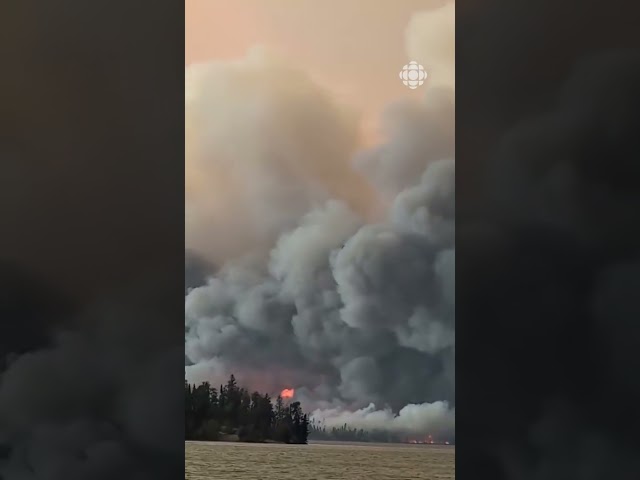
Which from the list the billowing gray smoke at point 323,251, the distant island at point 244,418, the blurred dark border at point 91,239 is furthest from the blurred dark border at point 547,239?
the distant island at point 244,418

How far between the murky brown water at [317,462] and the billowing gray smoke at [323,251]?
0.12 m

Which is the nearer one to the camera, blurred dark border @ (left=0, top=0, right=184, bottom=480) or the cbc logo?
blurred dark border @ (left=0, top=0, right=184, bottom=480)

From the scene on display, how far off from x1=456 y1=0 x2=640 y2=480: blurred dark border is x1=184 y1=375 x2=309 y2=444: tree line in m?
1.19

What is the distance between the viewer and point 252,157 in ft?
11.0

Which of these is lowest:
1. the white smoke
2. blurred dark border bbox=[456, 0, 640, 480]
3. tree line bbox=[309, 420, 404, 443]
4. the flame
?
tree line bbox=[309, 420, 404, 443]

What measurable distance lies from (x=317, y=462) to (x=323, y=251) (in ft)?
3.18

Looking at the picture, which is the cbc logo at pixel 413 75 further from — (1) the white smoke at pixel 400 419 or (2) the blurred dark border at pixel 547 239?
(1) the white smoke at pixel 400 419

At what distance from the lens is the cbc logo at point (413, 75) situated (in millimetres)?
3240

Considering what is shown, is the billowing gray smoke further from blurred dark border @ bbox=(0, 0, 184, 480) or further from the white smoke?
blurred dark border @ bbox=(0, 0, 184, 480)

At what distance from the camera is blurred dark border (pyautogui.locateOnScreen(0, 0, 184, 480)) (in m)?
2.43

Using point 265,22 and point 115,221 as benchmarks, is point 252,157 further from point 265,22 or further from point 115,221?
point 115,221

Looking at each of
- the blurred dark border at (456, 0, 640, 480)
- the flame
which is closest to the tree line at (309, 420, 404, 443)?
the flame

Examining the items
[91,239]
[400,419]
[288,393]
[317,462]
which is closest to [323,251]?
[288,393]

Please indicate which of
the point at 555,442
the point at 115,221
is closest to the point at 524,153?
the point at 555,442
